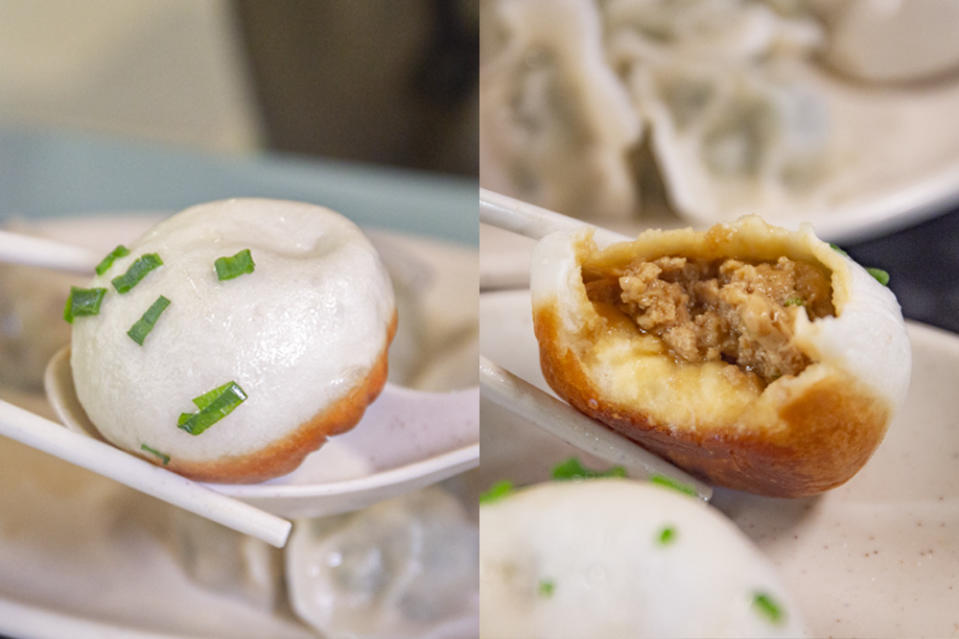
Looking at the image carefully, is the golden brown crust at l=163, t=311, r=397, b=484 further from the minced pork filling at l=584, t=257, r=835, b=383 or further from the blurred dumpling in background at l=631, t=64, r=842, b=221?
the blurred dumpling in background at l=631, t=64, r=842, b=221

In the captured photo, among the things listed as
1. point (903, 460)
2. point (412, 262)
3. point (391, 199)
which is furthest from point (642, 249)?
point (391, 199)

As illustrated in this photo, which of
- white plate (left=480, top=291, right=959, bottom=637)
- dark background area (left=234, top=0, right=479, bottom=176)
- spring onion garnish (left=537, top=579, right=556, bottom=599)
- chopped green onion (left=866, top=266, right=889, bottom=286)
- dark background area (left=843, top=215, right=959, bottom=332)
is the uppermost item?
chopped green onion (left=866, top=266, right=889, bottom=286)

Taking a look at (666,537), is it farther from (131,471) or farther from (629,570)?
(131,471)

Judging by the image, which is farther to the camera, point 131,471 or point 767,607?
point 131,471

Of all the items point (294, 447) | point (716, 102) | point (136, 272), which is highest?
point (136, 272)

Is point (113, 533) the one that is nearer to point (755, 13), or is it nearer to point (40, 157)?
point (40, 157)

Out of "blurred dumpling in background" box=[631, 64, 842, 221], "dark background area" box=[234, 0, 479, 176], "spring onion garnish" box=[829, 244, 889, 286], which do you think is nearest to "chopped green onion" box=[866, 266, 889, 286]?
"spring onion garnish" box=[829, 244, 889, 286]

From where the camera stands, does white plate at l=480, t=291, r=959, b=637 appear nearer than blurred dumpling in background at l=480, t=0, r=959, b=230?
Yes

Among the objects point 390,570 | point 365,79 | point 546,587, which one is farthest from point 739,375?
point 365,79
